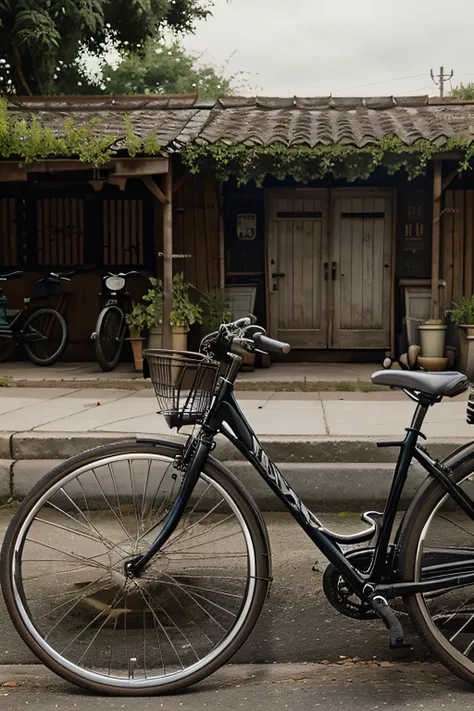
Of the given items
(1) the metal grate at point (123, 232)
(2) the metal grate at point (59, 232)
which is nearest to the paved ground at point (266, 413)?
(1) the metal grate at point (123, 232)

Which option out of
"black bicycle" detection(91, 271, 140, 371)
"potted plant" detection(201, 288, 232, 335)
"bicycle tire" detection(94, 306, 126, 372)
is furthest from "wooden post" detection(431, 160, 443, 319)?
"bicycle tire" detection(94, 306, 126, 372)

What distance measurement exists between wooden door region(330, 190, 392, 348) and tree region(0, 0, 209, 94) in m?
7.77

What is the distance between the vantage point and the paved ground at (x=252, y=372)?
957 centimetres

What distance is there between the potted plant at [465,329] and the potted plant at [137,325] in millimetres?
3723

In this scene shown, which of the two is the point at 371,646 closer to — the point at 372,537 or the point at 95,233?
the point at 372,537

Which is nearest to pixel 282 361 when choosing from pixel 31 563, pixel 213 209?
pixel 213 209

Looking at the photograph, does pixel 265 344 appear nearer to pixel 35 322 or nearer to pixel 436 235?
pixel 436 235

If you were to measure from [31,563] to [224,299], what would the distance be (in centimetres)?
724

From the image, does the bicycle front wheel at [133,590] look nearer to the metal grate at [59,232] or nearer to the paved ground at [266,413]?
the paved ground at [266,413]

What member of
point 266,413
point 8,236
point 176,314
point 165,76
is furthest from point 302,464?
point 165,76

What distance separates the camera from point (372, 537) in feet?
8.97

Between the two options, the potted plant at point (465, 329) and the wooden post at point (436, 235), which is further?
the wooden post at point (436, 235)

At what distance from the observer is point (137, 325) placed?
10.0 metres

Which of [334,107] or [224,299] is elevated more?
[334,107]
